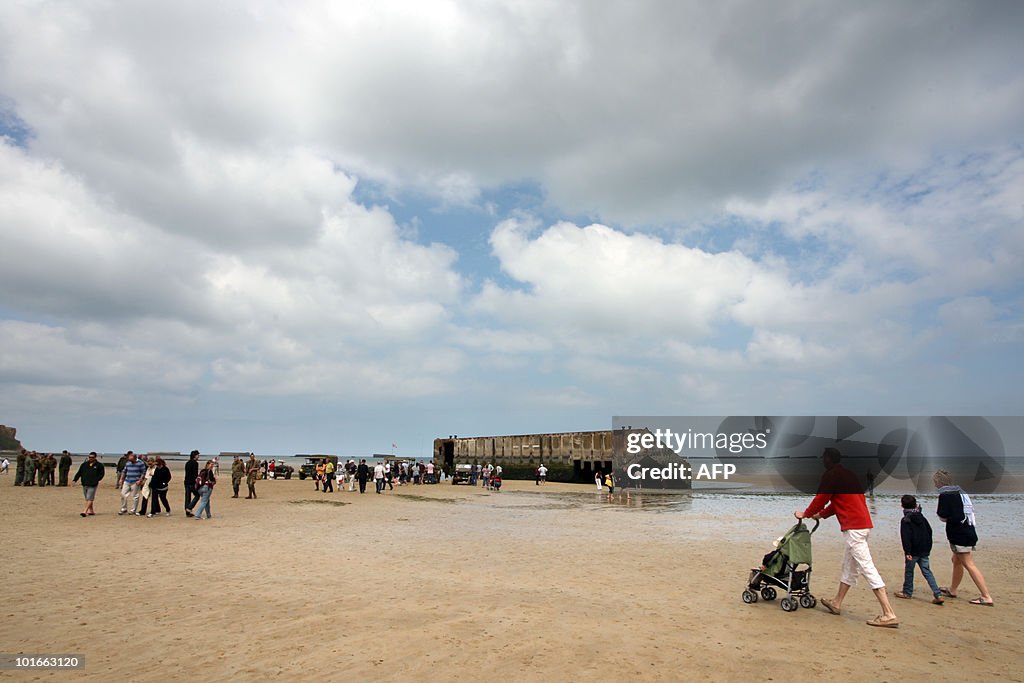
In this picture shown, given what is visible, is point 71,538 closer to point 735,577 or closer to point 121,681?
point 121,681

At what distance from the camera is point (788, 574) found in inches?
354

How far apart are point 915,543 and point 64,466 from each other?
36514mm

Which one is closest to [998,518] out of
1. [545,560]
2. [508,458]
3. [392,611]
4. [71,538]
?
[545,560]

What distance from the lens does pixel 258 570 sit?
10.9m

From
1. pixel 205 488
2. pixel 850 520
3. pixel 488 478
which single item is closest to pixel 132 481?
pixel 205 488

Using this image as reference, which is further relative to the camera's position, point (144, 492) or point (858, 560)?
point (144, 492)

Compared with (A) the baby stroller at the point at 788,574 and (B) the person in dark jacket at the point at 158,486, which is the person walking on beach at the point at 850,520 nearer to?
(A) the baby stroller at the point at 788,574

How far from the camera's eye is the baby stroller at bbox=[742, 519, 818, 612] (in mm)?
8672

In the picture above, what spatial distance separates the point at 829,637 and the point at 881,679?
Answer: 1418mm

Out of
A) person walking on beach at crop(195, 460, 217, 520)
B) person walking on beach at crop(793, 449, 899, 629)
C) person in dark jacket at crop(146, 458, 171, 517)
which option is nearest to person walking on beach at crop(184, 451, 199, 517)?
person walking on beach at crop(195, 460, 217, 520)

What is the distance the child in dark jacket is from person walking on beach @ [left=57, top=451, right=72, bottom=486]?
34.6 meters

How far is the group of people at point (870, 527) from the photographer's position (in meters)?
7.98

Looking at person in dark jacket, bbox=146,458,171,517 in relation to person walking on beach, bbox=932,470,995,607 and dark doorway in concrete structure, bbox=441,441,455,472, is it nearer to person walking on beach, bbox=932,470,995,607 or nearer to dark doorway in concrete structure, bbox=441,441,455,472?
person walking on beach, bbox=932,470,995,607

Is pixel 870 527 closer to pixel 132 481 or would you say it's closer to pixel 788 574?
pixel 788 574
